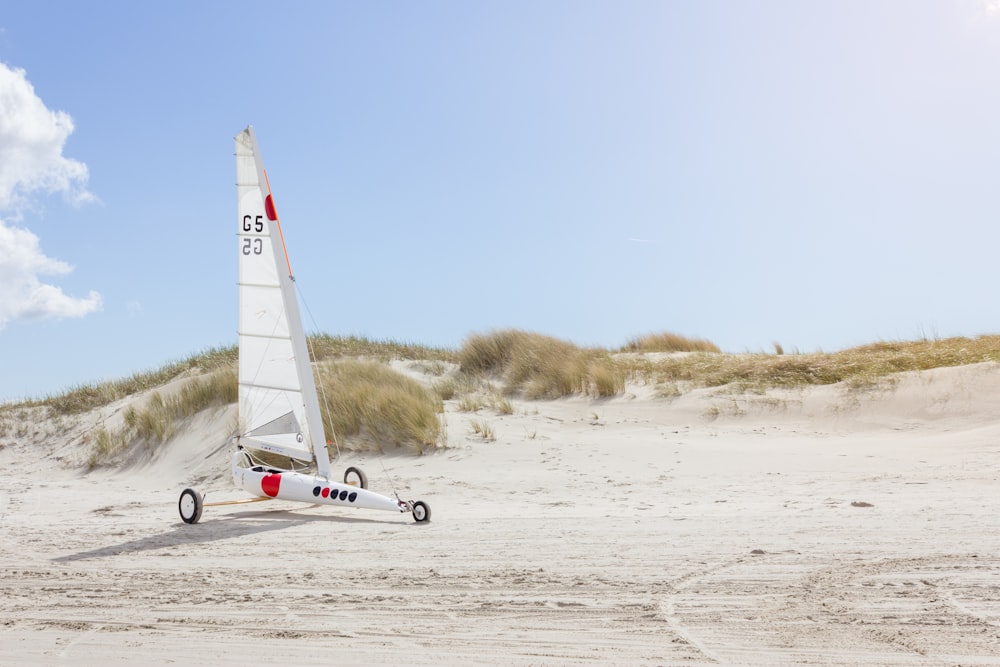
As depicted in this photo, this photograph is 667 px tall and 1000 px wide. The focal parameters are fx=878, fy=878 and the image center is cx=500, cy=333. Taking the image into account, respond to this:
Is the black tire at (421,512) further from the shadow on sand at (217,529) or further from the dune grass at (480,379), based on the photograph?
the dune grass at (480,379)

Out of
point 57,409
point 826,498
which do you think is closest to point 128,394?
point 57,409

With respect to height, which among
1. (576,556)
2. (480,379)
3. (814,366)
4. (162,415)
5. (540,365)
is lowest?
(576,556)

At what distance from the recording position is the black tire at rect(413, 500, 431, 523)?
8758mm

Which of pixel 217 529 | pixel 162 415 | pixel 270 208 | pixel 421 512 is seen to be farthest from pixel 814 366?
pixel 162 415

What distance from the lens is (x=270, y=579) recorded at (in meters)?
6.63

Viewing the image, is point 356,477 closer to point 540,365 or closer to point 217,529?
point 217,529

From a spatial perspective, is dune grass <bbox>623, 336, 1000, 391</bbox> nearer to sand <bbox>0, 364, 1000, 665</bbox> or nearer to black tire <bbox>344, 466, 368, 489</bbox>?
sand <bbox>0, 364, 1000, 665</bbox>

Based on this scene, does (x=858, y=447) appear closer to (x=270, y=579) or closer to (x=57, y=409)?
(x=270, y=579)

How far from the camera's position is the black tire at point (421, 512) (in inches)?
345

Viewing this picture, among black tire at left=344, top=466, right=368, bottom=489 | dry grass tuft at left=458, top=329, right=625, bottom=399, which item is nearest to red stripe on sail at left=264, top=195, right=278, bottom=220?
black tire at left=344, top=466, right=368, bottom=489

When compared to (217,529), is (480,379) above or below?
above

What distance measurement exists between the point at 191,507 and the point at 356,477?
2224mm

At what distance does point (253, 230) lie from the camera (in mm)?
10086

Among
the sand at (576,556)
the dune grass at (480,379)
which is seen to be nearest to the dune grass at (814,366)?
the dune grass at (480,379)
